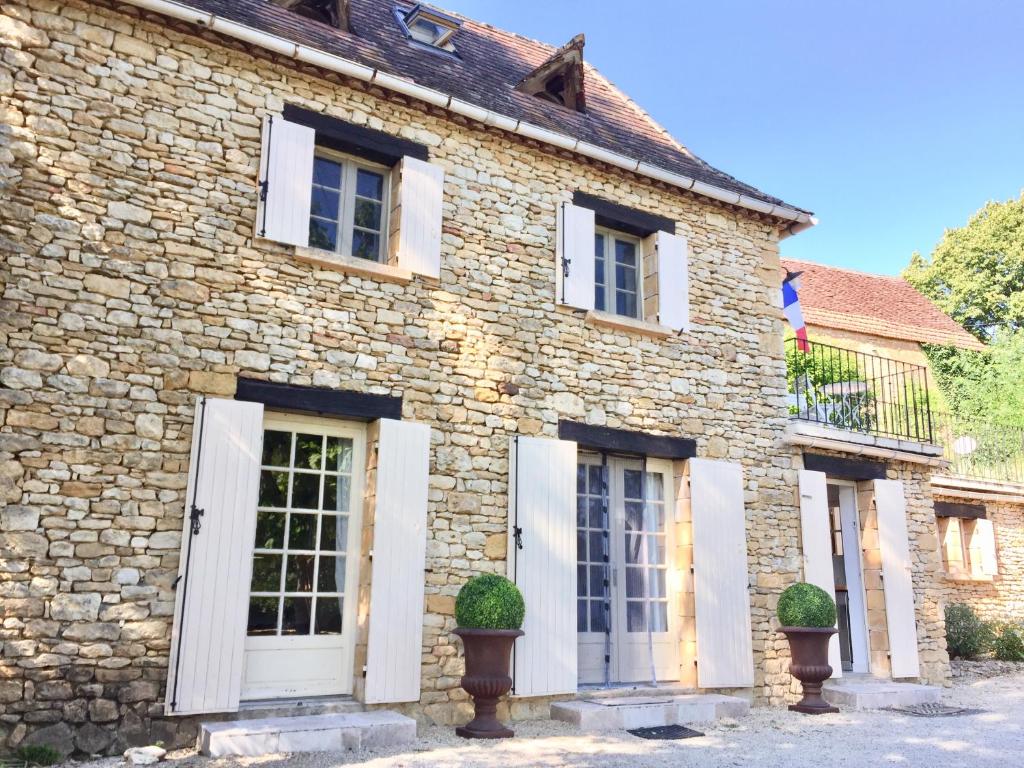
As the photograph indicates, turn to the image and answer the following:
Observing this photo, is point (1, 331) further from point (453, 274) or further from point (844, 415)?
point (844, 415)

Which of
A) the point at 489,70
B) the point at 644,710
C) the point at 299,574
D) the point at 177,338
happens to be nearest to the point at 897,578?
the point at 644,710

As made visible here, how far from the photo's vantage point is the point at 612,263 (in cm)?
823

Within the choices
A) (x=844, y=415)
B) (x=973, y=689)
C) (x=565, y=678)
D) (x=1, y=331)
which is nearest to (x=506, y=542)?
(x=565, y=678)

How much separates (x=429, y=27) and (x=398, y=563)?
5592 mm

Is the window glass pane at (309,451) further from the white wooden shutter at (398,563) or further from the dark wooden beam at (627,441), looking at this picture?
the dark wooden beam at (627,441)

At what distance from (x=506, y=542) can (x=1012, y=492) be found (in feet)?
31.1

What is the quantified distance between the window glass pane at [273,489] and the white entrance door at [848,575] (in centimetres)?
612

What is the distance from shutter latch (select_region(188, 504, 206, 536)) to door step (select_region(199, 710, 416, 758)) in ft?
3.89

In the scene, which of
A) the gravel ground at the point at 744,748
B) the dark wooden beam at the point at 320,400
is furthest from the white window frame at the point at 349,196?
the gravel ground at the point at 744,748

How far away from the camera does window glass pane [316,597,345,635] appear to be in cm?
596

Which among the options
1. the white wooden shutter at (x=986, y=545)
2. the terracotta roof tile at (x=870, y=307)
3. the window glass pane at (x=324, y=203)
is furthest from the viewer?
the terracotta roof tile at (x=870, y=307)

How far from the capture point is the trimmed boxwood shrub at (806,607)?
7.32 metres

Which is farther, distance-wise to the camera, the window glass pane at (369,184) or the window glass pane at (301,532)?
the window glass pane at (369,184)

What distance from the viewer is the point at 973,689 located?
29.3ft
